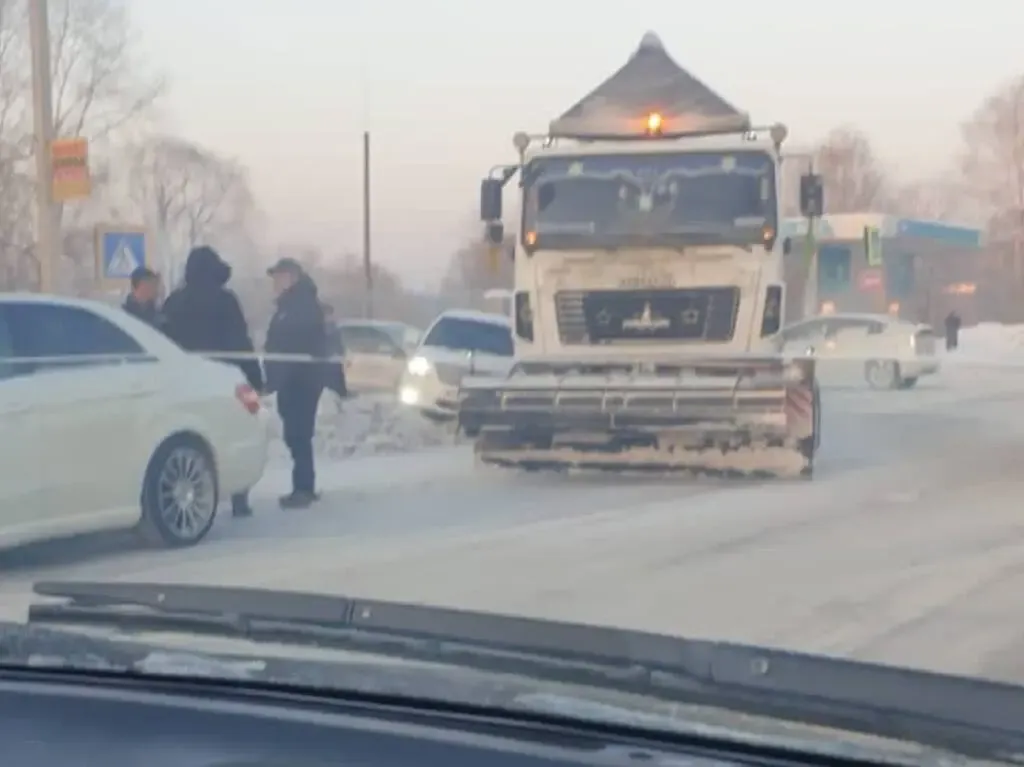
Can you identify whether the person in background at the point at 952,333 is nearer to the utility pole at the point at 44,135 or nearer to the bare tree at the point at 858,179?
the bare tree at the point at 858,179

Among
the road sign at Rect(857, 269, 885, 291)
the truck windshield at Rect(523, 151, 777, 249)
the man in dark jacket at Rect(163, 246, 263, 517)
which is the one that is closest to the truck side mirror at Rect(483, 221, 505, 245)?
the truck windshield at Rect(523, 151, 777, 249)

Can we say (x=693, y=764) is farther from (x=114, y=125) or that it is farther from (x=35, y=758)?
(x=114, y=125)

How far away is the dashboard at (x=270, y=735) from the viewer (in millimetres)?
1952

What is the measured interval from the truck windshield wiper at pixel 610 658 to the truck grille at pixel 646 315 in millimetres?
12108

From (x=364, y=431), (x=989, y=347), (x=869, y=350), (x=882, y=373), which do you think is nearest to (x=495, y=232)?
(x=364, y=431)

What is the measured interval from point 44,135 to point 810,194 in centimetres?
744

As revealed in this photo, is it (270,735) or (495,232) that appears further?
(495,232)

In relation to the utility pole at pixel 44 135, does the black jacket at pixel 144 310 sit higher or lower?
lower

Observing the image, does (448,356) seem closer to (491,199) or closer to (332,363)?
(491,199)

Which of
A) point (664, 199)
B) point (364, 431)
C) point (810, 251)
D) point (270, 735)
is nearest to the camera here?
point (270, 735)

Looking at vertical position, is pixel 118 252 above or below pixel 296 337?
above

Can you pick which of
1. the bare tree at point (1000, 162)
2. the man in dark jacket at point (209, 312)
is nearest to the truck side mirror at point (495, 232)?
the man in dark jacket at point (209, 312)

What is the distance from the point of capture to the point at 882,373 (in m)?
29.2

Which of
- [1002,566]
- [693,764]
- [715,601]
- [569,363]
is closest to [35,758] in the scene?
[693,764]
